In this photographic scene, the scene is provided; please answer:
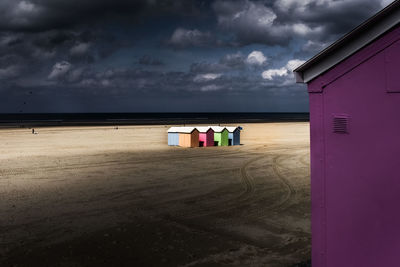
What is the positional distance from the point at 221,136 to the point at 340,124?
22.3m

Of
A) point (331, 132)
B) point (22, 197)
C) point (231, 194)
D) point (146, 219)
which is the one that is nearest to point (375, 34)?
point (331, 132)

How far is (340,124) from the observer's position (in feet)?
17.8

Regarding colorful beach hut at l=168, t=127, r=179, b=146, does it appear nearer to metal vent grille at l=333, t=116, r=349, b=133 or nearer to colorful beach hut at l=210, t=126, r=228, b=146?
colorful beach hut at l=210, t=126, r=228, b=146

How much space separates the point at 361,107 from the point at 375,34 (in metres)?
1.09

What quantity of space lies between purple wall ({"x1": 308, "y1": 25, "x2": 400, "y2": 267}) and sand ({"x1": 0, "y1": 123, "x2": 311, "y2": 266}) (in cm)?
172

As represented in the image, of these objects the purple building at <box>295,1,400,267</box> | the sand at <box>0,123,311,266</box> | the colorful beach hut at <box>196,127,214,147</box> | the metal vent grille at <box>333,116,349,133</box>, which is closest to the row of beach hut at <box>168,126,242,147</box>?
the colorful beach hut at <box>196,127,214,147</box>

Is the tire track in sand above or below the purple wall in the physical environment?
below

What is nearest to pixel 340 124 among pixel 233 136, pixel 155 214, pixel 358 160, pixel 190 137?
pixel 358 160

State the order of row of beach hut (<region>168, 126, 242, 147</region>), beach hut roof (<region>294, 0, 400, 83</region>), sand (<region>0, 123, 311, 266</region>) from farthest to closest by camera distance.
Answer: row of beach hut (<region>168, 126, 242, 147</region>), sand (<region>0, 123, 311, 266</region>), beach hut roof (<region>294, 0, 400, 83</region>)

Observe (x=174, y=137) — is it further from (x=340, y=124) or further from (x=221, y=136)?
(x=340, y=124)

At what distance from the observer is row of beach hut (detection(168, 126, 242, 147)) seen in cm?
2692

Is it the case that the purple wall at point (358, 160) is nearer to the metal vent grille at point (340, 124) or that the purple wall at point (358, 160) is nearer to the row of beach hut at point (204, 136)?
the metal vent grille at point (340, 124)

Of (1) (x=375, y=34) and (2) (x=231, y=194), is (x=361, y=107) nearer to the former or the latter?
(1) (x=375, y=34)

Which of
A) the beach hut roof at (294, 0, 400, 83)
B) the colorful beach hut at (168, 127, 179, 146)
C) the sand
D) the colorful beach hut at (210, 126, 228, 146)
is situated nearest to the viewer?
the beach hut roof at (294, 0, 400, 83)
